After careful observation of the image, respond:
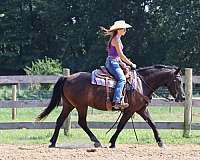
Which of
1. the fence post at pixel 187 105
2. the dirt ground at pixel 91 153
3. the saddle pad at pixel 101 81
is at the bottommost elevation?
the dirt ground at pixel 91 153

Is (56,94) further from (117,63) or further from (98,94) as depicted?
(117,63)

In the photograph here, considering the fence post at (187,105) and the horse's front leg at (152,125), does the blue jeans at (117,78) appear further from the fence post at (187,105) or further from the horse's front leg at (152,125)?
the fence post at (187,105)

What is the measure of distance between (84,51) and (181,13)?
1146cm

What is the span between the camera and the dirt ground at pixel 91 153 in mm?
8977

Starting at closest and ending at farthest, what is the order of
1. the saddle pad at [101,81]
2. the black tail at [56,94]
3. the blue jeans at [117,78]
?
the blue jeans at [117,78] < the saddle pad at [101,81] < the black tail at [56,94]

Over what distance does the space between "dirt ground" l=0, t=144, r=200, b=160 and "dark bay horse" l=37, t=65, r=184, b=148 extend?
0.54 meters

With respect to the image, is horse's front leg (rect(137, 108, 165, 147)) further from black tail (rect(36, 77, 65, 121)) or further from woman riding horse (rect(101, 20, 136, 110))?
black tail (rect(36, 77, 65, 121))

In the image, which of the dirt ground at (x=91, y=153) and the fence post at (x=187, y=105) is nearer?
the dirt ground at (x=91, y=153)

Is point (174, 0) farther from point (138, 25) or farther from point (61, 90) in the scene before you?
point (61, 90)

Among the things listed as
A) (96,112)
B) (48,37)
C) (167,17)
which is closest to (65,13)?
(48,37)

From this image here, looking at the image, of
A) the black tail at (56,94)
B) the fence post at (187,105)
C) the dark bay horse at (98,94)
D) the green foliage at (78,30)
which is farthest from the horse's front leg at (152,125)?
the green foliage at (78,30)

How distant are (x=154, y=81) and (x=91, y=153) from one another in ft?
8.15

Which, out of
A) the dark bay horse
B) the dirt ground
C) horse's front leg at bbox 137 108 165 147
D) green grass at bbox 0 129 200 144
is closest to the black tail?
the dark bay horse

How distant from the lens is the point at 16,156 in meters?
9.10
